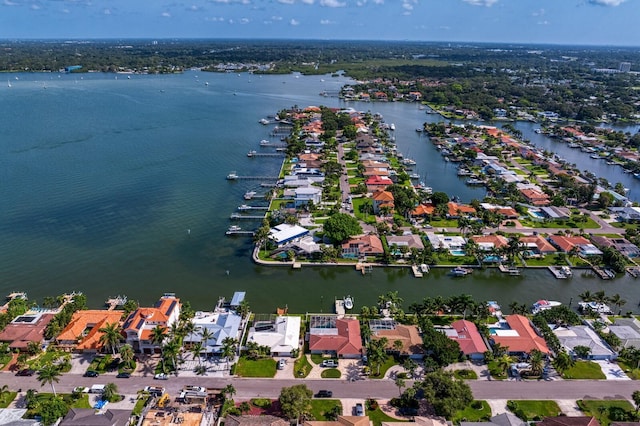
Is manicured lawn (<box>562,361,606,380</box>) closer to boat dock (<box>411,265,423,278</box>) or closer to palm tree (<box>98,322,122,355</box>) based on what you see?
boat dock (<box>411,265,423,278</box>)

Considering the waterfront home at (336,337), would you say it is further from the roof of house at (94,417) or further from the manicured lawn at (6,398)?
the manicured lawn at (6,398)

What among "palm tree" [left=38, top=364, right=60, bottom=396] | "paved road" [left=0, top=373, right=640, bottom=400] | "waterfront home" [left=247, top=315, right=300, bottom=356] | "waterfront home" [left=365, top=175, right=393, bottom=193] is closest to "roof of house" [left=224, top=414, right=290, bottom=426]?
"paved road" [left=0, top=373, right=640, bottom=400]

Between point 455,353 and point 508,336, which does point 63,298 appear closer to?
point 455,353

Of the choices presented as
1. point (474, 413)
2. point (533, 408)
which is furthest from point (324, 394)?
point (533, 408)

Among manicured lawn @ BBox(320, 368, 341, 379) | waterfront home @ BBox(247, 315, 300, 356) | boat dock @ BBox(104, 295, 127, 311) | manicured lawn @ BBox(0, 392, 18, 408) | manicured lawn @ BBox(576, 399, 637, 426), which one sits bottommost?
manicured lawn @ BBox(576, 399, 637, 426)

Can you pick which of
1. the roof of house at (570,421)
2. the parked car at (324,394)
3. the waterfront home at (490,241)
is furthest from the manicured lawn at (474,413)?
the waterfront home at (490,241)
